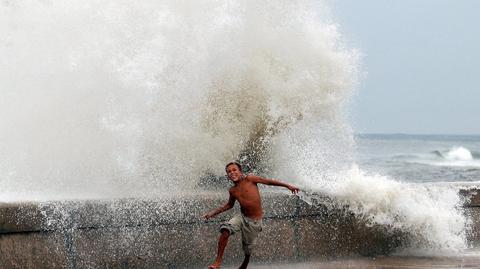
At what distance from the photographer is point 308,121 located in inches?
285

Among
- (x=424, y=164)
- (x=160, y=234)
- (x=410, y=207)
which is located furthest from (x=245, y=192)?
(x=424, y=164)

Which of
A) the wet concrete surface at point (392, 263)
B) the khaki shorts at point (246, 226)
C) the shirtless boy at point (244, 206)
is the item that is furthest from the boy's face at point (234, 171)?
the wet concrete surface at point (392, 263)

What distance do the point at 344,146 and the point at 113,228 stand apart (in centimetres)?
296

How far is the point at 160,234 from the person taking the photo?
5.62 metres

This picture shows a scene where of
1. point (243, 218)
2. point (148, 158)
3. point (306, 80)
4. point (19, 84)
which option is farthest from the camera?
point (19, 84)

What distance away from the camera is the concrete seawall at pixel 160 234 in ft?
17.1

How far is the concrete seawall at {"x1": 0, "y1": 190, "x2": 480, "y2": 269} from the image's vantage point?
5.22 m

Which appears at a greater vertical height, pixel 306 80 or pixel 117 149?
pixel 306 80

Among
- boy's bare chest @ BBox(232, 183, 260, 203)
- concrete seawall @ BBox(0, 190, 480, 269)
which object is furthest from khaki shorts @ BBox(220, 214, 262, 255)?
concrete seawall @ BBox(0, 190, 480, 269)

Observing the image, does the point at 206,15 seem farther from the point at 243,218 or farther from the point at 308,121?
the point at 243,218

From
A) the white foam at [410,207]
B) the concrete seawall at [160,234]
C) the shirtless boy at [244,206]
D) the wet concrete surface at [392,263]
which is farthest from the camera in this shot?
the white foam at [410,207]

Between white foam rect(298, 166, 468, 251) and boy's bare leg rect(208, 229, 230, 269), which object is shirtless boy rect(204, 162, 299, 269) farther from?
white foam rect(298, 166, 468, 251)

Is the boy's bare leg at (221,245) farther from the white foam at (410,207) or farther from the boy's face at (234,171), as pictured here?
the white foam at (410,207)

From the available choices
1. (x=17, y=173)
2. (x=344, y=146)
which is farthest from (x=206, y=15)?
(x=17, y=173)
